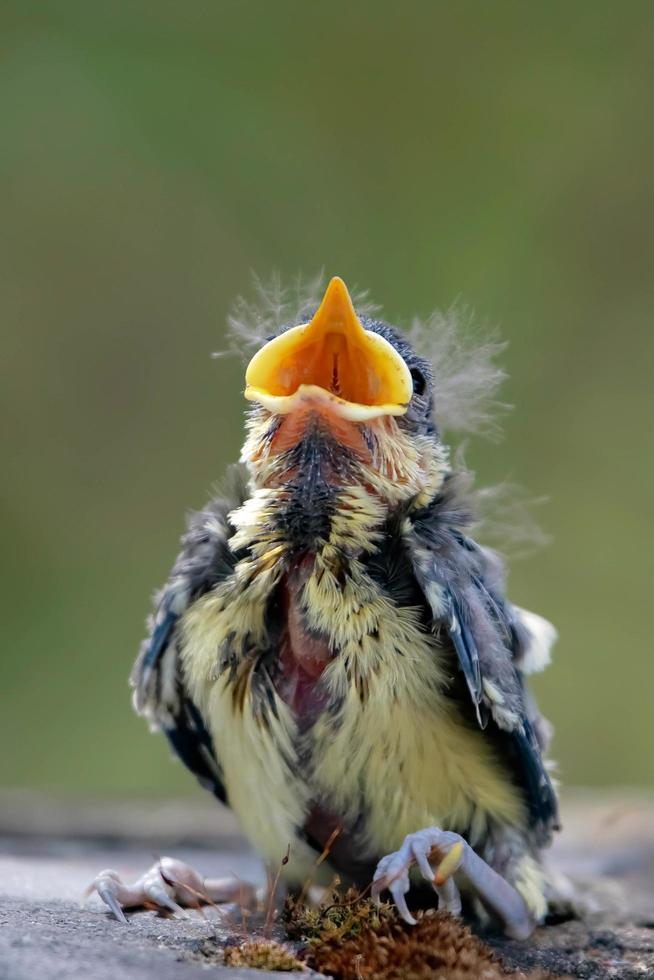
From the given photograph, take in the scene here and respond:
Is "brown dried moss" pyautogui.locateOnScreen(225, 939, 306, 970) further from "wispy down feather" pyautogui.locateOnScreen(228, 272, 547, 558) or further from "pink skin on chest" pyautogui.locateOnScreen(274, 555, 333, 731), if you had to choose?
"wispy down feather" pyautogui.locateOnScreen(228, 272, 547, 558)

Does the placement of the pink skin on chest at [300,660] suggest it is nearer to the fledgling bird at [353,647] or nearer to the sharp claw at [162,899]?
the fledgling bird at [353,647]

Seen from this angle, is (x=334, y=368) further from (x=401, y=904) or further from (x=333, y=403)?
(x=401, y=904)

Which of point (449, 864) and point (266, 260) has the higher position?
point (266, 260)

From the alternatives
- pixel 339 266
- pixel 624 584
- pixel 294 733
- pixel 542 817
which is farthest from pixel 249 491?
pixel 624 584

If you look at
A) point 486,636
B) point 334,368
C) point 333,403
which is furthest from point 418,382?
point 486,636

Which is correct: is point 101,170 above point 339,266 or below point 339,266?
above

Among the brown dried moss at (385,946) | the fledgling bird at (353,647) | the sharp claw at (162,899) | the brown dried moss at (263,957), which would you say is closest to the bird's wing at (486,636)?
the fledgling bird at (353,647)

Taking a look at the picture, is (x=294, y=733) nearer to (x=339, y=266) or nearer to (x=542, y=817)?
(x=542, y=817)
